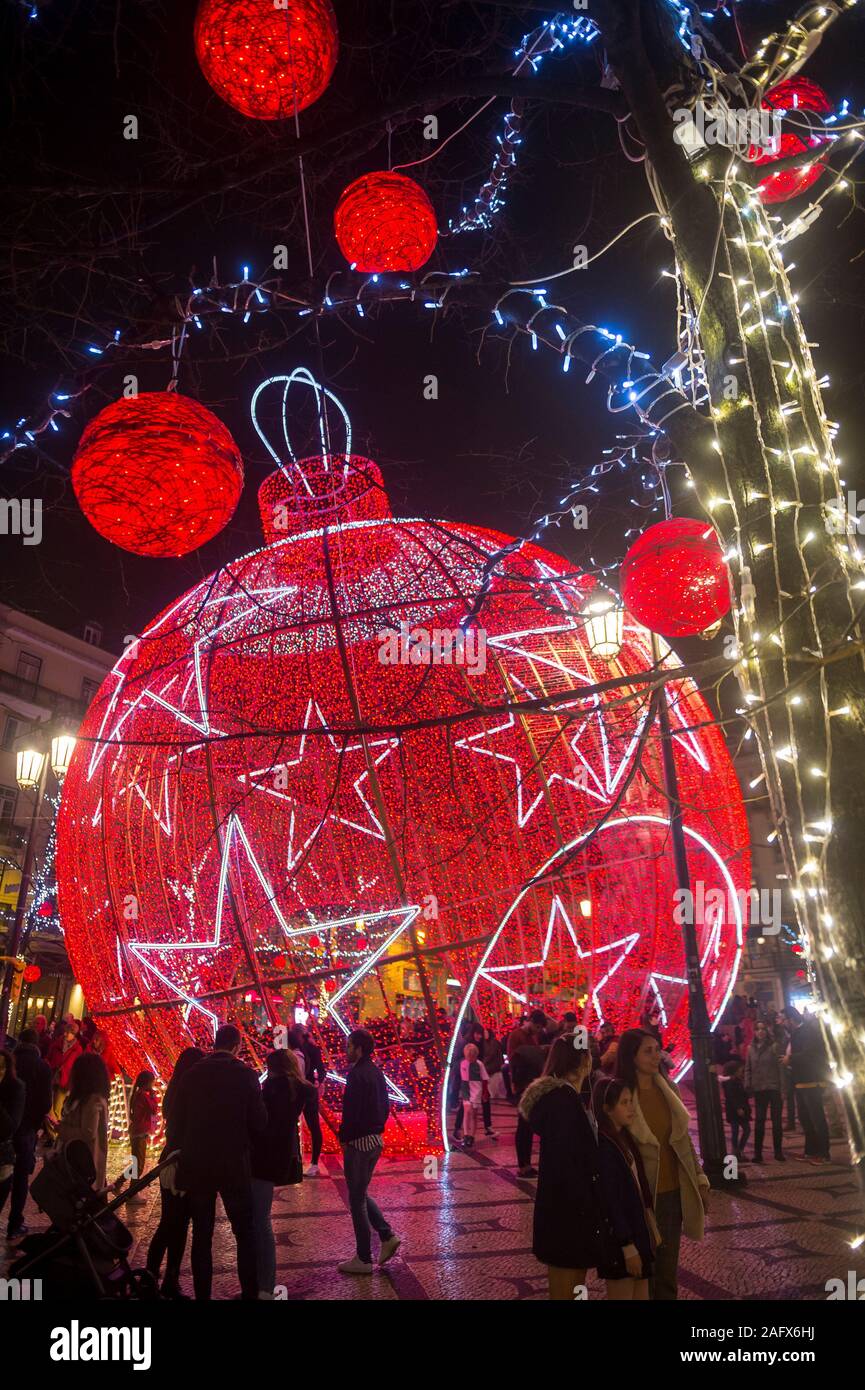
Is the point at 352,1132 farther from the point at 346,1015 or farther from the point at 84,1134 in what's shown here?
the point at 346,1015

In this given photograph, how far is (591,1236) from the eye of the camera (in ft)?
13.0

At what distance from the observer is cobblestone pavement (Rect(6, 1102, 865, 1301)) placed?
17.9ft

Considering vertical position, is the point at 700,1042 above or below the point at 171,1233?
above

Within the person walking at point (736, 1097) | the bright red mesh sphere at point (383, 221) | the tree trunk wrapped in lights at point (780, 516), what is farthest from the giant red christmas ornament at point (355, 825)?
the tree trunk wrapped in lights at point (780, 516)

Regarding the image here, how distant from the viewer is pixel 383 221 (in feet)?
16.6

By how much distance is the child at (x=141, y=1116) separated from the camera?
9062 mm

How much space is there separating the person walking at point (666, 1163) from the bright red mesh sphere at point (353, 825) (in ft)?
12.3

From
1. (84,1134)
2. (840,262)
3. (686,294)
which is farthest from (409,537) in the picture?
(84,1134)

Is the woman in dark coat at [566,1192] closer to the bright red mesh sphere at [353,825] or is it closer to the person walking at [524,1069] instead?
the bright red mesh sphere at [353,825]

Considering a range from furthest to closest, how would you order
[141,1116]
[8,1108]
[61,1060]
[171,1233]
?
[61,1060], [141,1116], [8,1108], [171,1233]

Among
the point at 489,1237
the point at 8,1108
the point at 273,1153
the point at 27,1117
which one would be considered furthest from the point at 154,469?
the point at 27,1117
